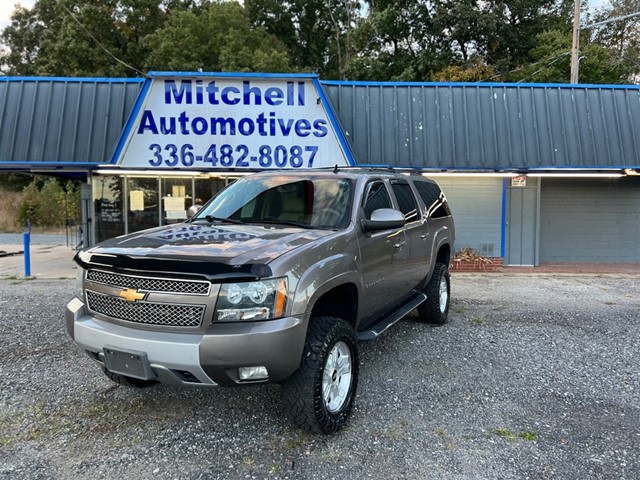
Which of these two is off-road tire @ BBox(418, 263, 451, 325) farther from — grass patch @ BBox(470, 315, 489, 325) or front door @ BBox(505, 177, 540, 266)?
front door @ BBox(505, 177, 540, 266)

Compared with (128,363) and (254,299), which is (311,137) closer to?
(254,299)

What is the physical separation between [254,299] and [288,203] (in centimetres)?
164

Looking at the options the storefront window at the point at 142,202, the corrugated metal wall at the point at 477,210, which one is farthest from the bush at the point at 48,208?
the corrugated metal wall at the point at 477,210

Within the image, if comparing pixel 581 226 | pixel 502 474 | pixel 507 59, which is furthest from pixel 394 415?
pixel 507 59

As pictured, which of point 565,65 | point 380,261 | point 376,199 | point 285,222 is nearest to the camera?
point 285,222

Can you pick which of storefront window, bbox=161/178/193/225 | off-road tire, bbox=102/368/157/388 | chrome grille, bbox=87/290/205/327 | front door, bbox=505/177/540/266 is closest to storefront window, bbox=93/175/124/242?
storefront window, bbox=161/178/193/225

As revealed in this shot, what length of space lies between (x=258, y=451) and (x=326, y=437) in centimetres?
50

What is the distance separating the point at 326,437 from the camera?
11.6 feet

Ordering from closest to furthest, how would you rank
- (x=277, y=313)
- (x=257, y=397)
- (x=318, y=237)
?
1. (x=277, y=313)
2. (x=318, y=237)
3. (x=257, y=397)

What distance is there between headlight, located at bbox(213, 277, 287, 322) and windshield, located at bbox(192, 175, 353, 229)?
3.88ft

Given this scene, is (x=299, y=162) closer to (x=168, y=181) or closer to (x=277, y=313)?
(x=168, y=181)

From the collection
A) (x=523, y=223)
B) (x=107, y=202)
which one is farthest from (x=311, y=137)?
(x=523, y=223)

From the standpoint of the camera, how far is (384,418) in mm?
3900

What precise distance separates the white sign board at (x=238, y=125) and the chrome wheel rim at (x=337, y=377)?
7633 millimetres
